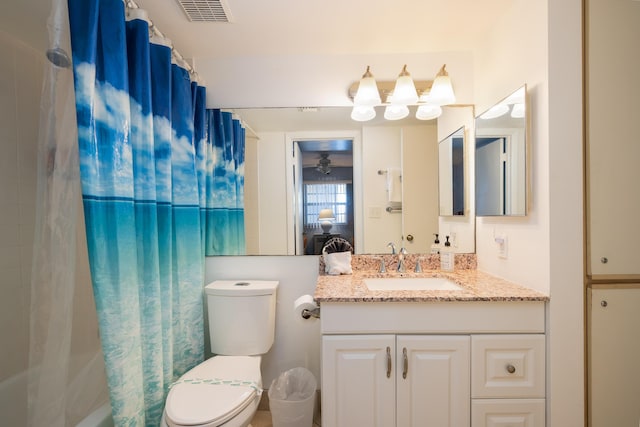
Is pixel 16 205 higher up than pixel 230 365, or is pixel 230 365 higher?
pixel 16 205

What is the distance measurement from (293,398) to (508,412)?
104cm

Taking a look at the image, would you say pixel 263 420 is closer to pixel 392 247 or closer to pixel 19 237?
pixel 392 247

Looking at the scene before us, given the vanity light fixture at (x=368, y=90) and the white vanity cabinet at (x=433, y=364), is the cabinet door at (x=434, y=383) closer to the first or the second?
the white vanity cabinet at (x=433, y=364)

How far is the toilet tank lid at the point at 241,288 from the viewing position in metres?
1.53

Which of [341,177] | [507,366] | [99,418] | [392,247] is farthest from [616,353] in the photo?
[99,418]

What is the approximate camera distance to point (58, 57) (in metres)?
0.92

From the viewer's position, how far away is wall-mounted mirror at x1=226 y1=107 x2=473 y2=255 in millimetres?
1699

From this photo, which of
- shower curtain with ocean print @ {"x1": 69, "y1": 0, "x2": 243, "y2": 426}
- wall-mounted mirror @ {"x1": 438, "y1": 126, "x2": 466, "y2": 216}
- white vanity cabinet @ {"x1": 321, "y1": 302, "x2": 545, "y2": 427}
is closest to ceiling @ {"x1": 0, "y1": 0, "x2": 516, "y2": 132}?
shower curtain with ocean print @ {"x1": 69, "y1": 0, "x2": 243, "y2": 426}

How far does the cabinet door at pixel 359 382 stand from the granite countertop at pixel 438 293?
18cm

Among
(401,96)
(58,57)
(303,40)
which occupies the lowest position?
(58,57)

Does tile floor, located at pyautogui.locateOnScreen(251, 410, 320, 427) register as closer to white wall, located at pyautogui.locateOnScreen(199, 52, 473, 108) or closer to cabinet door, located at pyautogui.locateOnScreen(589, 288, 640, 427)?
cabinet door, located at pyautogui.locateOnScreen(589, 288, 640, 427)

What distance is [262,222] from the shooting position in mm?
1720

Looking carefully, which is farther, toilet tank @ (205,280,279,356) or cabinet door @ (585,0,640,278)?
toilet tank @ (205,280,279,356)

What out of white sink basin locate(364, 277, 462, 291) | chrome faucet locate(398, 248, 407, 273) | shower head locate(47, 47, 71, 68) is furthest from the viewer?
chrome faucet locate(398, 248, 407, 273)
